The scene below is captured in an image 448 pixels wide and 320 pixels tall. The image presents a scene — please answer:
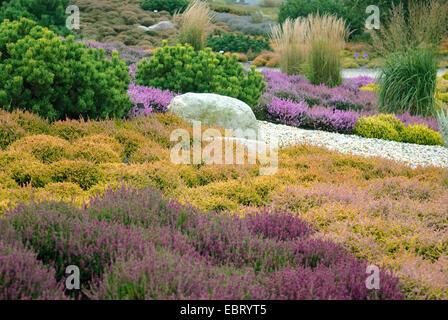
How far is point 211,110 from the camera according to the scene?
7.51 meters

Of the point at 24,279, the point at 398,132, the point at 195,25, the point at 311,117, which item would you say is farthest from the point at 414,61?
the point at 24,279

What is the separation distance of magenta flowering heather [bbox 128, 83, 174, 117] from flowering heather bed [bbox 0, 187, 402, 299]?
3.70 meters

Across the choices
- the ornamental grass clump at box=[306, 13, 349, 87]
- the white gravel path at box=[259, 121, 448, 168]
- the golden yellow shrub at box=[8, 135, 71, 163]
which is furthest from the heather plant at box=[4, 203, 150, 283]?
the ornamental grass clump at box=[306, 13, 349, 87]

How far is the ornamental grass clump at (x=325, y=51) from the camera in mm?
11305

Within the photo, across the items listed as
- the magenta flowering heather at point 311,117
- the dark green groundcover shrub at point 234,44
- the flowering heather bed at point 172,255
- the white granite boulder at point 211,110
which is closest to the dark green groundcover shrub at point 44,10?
the white granite boulder at point 211,110

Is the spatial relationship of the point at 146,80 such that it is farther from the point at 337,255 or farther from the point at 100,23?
the point at 100,23

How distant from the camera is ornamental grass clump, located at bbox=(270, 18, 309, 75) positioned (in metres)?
12.8

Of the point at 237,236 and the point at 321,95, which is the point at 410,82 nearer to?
the point at 321,95

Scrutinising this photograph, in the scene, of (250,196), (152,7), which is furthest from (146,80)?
(152,7)

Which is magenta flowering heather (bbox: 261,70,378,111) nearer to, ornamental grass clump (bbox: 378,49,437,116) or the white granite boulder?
ornamental grass clump (bbox: 378,49,437,116)

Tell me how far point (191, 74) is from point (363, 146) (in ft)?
11.6

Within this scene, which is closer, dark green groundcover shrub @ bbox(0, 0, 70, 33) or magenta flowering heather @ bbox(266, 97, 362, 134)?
magenta flowering heather @ bbox(266, 97, 362, 134)
